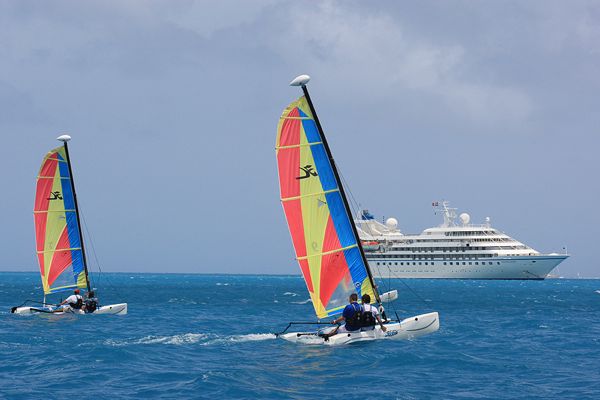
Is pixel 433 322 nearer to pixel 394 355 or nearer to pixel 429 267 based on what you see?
pixel 394 355

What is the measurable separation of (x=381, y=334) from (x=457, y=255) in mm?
97088

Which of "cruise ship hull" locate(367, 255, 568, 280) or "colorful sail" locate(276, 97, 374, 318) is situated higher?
"colorful sail" locate(276, 97, 374, 318)

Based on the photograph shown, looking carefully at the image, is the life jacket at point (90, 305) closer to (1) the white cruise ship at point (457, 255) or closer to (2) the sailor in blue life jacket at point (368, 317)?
(2) the sailor in blue life jacket at point (368, 317)

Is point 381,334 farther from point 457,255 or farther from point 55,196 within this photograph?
point 457,255

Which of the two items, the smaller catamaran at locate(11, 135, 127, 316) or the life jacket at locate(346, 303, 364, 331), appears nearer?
the life jacket at locate(346, 303, 364, 331)

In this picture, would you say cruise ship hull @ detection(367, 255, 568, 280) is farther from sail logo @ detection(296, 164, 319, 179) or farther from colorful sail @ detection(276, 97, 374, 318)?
sail logo @ detection(296, 164, 319, 179)

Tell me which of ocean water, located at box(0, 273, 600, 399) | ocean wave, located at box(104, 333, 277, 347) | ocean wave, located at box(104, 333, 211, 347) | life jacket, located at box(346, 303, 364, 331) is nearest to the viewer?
ocean water, located at box(0, 273, 600, 399)

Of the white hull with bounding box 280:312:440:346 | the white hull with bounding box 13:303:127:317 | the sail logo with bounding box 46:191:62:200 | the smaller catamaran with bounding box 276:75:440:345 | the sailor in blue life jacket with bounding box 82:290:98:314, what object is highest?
the sail logo with bounding box 46:191:62:200

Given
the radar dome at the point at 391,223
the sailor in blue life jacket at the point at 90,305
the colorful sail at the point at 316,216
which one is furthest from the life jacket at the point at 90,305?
the radar dome at the point at 391,223

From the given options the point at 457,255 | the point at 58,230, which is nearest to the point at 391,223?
the point at 457,255

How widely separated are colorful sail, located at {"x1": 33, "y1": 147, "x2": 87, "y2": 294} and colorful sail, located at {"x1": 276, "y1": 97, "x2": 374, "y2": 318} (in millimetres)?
18195

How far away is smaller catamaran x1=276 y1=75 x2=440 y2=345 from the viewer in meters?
22.1

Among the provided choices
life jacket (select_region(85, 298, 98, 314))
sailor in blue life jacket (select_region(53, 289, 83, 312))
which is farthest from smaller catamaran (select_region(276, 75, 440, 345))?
sailor in blue life jacket (select_region(53, 289, 83, 312))

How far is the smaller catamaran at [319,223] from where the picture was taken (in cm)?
2214
